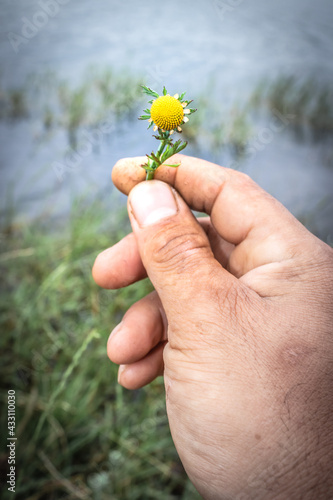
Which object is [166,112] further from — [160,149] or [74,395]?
[74,395]

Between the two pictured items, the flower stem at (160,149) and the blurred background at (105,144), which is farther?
the blurred background at (105,144)

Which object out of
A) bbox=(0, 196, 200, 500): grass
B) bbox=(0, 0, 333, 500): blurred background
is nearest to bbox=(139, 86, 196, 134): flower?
bbox=(0, 196, 200, 500): grass

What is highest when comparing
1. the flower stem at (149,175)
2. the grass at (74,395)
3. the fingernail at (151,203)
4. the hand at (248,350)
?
the flower stem at (149,175)

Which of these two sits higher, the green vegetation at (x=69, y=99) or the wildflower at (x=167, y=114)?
the wildflower at (x=167, y=114)

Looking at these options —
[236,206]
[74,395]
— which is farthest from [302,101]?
[74,395]

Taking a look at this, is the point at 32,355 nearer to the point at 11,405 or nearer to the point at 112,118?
the point at 11,405

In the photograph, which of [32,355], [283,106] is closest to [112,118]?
[283,106]

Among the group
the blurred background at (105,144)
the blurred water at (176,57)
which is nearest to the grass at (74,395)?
the blurred background at (105,144)

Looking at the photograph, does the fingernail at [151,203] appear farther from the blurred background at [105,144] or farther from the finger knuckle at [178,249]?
the blurred background at [105,144]
